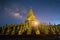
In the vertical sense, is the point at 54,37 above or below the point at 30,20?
below

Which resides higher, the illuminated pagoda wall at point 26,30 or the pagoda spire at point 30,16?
the pagoda spire at point 30,16

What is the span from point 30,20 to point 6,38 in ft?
71.5

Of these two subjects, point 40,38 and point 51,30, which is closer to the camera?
point 40,38

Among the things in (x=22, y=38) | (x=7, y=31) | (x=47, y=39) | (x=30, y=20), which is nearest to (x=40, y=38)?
(x=47, y=39)

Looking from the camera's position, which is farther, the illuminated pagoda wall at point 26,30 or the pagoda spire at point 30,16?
the pagoda spire at point 30,16

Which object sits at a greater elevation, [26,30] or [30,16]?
[30,16]

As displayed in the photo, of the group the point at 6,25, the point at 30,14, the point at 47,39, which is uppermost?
the point at 30,14

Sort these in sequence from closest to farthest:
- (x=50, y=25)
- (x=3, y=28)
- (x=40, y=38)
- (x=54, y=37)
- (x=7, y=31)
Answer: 1. (x=40, y=38)
2. (x=54, y=37)
3. (x=7, y=31)
4. (x=3, y=28)
5. (x=50, y=25)

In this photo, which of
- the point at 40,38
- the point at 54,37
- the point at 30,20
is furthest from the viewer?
the point at 30,20

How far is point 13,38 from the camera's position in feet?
42.0

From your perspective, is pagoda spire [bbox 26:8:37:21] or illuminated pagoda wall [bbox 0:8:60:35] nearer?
illuminated pagoda wall [bbox 0:8:60:35]

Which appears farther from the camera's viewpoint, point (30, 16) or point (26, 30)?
point (30, 16)

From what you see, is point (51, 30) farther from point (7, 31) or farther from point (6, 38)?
point (6, 38)

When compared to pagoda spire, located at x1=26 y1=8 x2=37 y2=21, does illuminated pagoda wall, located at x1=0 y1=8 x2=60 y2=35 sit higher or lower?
lower
